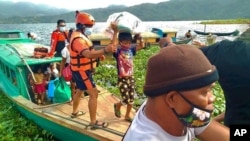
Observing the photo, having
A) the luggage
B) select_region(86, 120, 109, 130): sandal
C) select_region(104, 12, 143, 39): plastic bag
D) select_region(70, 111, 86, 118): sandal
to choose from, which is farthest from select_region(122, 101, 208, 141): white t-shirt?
the luggage

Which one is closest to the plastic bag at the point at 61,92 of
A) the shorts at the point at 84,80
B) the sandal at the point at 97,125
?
the shorts at the point at 84,80

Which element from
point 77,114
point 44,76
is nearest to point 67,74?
point 77,114

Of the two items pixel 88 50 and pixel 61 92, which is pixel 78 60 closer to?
pixel 88 50

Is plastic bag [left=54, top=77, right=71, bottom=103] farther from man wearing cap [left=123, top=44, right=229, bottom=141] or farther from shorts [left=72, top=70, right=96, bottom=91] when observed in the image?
man wearing cap [left=123, top=44, right=229, bottom=141]

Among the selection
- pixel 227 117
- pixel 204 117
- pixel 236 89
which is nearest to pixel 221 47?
pixel 236 89

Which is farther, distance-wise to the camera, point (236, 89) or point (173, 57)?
point (236, 89)

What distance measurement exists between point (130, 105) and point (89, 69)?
1.13 meters

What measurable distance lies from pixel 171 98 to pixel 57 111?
17.7 feet

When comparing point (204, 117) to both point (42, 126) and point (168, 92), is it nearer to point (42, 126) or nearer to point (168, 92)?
point (168, 92)

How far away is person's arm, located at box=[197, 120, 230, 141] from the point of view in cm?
200

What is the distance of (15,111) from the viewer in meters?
8.89

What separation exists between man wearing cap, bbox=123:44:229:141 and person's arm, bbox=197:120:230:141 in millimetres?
237

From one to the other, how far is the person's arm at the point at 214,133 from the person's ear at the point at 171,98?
48 cm

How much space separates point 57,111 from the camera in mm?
6723
